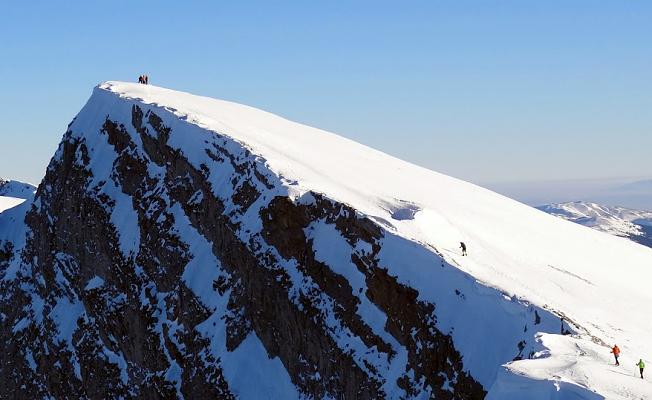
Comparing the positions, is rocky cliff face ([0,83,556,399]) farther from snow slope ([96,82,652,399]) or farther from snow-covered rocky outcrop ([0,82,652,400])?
snow slope ([96,82,652,399])

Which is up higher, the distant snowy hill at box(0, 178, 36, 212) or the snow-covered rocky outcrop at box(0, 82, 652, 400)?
the snow-covered rocky outcrop at box(0, 82, 652, 400)

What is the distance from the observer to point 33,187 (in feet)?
433

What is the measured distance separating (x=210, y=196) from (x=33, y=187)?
319ft

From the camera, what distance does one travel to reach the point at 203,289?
4675cm

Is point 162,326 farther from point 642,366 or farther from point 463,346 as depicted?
point 642,366

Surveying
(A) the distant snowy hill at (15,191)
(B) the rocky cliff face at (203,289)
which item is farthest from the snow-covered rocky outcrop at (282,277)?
(A) the distant snowy hill at (15,191)

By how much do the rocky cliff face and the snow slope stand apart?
5.46 feet

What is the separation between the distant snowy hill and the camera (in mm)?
121625

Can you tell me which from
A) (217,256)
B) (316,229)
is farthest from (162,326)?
(316,229)

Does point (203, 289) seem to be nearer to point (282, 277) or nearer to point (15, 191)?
point (282, 277)

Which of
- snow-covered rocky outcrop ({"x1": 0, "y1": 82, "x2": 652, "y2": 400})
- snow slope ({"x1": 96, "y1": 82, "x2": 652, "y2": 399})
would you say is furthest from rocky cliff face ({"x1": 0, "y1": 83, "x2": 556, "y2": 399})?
snow slope ({"x1": 96, "y1": 82, "x2": 652, "y2": 399})

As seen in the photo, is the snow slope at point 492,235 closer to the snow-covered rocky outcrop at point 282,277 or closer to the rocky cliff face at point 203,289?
the snow-covered rocky outcrop at point 282,277

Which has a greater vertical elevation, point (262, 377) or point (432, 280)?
point (432, 280)

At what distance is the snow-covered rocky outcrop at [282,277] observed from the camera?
32.7 m
